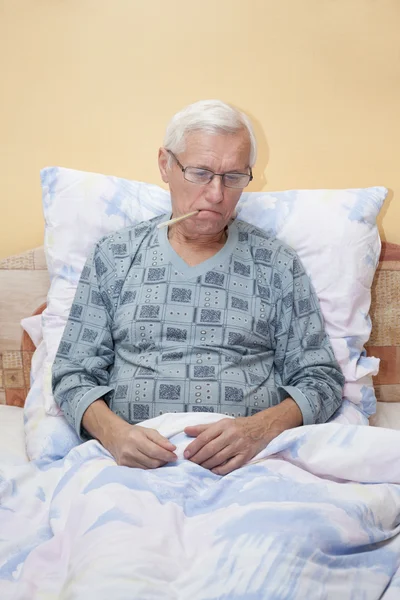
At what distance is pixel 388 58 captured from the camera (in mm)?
1951

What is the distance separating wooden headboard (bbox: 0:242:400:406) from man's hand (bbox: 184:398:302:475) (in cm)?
57

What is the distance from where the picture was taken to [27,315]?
1921 millimetres

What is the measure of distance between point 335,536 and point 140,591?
1.08 ft

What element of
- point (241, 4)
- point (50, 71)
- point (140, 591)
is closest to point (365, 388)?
point (140, 591)

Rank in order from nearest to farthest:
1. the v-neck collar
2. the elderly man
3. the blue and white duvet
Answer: the blue and white duvet → the elderly man → the v-neck collar

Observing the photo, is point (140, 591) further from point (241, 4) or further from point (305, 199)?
point (241, 4)

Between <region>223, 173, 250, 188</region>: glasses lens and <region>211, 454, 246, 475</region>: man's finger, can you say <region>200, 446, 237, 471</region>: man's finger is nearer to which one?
<region>211, 454, 246, 475</region>: man's finger

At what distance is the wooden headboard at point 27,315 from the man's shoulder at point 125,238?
1.04ft

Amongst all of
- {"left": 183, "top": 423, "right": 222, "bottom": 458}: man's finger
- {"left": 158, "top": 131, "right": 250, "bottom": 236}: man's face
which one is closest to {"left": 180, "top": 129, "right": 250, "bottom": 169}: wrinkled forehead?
{"left": 158, "top": 131, "right": 250, "bottom": 236}: man's face

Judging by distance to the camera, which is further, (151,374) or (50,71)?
(50,71)

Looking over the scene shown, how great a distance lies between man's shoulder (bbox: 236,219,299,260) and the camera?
1.67 meters

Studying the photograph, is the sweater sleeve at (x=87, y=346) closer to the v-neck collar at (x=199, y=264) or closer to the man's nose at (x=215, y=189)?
the v-neck collar at (x=199, y=264)

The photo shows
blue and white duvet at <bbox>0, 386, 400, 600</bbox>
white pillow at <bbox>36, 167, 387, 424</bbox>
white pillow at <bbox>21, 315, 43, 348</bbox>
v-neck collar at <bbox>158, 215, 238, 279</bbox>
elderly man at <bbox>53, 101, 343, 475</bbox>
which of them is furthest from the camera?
white pillow at <bbox>21, 315, 43, 348</bbox>

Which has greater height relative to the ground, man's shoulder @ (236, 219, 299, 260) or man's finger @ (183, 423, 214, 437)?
man's shoulder @ (236, 219, 299, 260)
